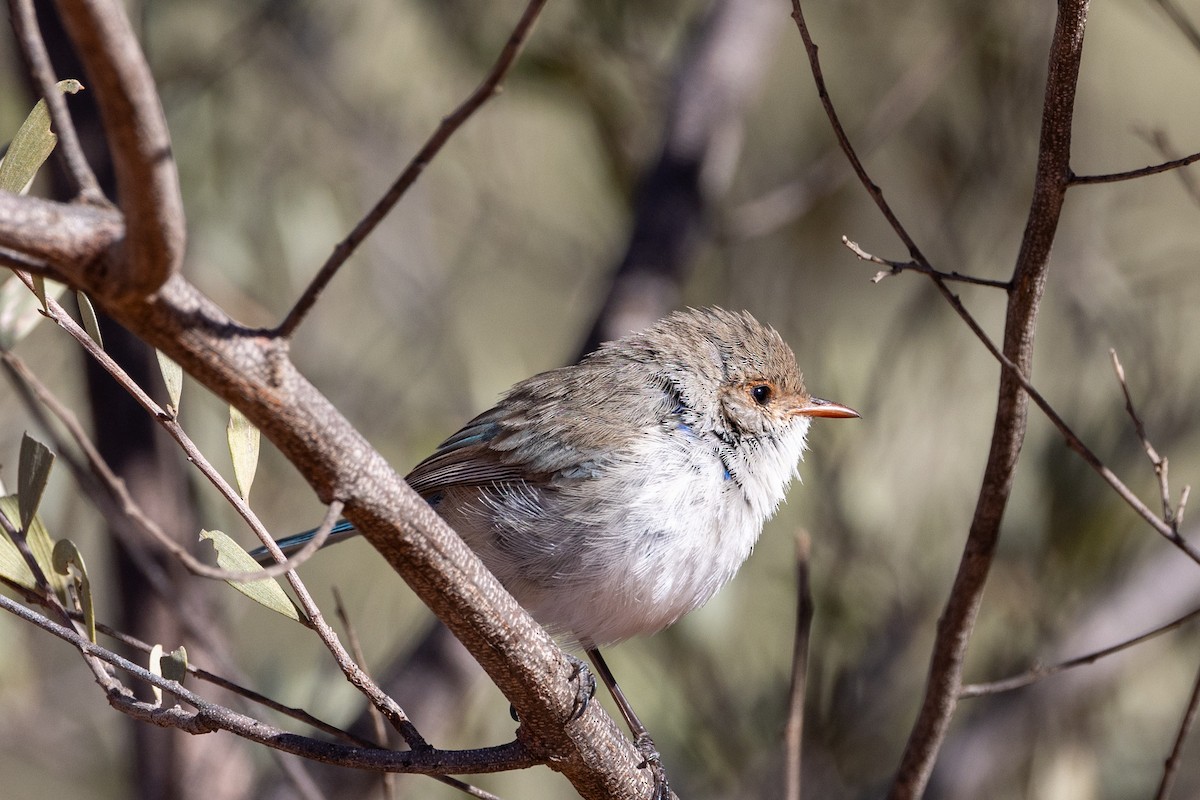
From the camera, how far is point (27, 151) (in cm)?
217

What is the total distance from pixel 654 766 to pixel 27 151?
2.13 m

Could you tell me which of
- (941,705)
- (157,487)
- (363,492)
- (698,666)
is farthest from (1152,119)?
(363,492)

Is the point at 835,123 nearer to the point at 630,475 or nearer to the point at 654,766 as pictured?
the point at 630,475

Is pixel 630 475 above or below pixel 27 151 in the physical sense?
above

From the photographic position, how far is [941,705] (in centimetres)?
290

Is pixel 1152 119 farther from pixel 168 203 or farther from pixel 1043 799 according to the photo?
pixel 168 203

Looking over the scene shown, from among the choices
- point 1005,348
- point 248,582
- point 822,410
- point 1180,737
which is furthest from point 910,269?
point 248,582

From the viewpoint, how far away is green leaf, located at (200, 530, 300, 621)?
2.23 metres

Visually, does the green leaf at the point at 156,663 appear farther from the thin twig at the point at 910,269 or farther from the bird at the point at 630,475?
the thin twig at the point at 910,269

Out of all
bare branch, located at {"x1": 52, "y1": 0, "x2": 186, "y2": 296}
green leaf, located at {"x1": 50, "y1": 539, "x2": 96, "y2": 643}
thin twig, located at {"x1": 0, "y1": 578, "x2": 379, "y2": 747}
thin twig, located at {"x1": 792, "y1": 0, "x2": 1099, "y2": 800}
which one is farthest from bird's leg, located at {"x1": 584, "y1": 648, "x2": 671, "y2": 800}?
bare branch, located at {"x1": 52, "y1": 0, "x2": 186, "y2": 296}

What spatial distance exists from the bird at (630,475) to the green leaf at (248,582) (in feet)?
3.09

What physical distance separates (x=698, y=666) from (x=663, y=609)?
Answer: 6.38 feet

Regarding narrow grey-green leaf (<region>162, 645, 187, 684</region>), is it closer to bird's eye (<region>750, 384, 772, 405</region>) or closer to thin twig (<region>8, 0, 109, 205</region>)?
thin twig (<region>8, 0, 109, 205</region>)

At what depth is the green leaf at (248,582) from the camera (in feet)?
7.30
